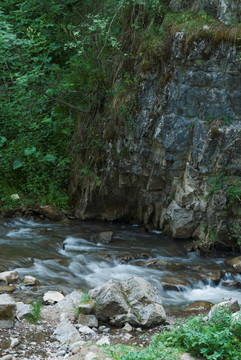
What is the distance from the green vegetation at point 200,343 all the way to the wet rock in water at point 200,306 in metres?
2.01

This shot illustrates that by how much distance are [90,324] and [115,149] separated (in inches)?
201

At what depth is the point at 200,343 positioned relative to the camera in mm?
3482

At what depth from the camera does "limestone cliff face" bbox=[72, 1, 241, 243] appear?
25.8 feet

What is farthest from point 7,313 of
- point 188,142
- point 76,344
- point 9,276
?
point 188,142

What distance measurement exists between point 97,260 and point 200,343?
4.18 meters

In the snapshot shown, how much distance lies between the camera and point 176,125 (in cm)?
830

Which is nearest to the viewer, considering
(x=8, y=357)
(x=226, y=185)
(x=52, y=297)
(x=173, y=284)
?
(x=8, y=357)

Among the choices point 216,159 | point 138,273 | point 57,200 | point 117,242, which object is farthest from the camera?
point 57,200

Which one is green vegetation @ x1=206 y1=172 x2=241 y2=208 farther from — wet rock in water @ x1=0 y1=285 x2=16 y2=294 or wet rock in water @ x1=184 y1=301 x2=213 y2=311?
wet rock in water @ x1=0 y1=285 x2=16 y2=294

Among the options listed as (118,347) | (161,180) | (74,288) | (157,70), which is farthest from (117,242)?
(118,347)

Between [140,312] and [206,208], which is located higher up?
[206,208]

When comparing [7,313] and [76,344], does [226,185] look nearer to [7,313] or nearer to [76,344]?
[76,344]

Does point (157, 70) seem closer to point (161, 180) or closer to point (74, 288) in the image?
point (161, 180)

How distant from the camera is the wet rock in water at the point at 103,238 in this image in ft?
28.2
